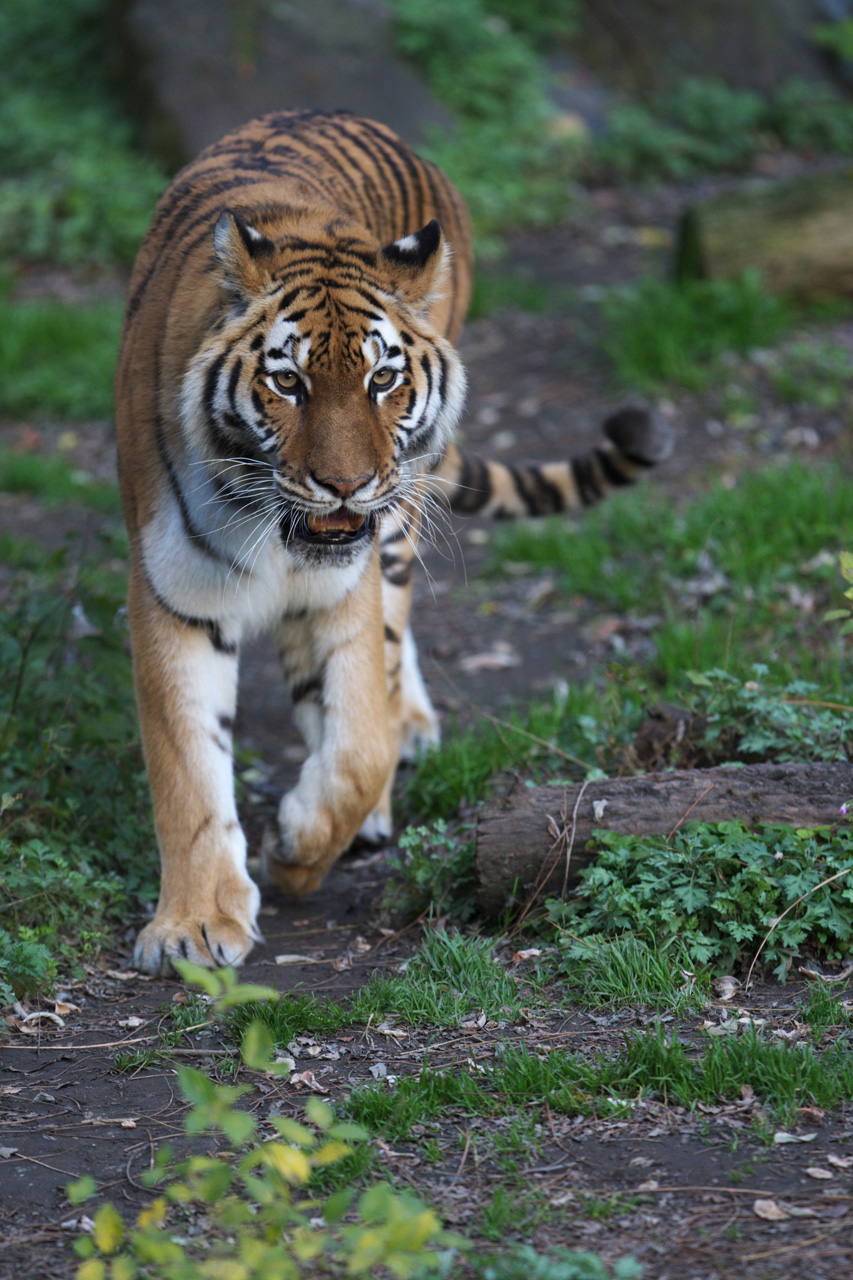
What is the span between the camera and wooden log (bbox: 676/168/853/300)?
7434 mm

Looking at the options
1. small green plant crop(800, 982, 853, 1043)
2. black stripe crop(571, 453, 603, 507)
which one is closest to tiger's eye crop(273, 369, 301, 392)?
small green plant crop(800, 982, 853, 1043)

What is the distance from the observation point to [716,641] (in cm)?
457

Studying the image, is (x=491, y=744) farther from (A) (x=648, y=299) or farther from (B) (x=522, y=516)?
(A) (x=648, y=299)

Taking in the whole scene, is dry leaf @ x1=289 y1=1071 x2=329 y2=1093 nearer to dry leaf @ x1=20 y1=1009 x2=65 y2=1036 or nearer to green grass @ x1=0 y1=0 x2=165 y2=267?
dry leaf @ x1=20 y1=1009 x2=65 y2=1036

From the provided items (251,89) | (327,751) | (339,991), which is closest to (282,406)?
(327,751)

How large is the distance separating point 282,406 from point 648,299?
506 cm

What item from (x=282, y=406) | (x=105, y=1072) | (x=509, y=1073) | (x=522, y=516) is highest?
(x=282, y=406)

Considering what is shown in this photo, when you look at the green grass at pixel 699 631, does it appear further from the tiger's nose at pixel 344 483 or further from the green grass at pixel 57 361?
the green grass at pixel 57 361

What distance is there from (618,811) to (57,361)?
6280mm

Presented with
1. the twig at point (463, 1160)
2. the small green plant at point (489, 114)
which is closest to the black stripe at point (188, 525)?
the twig at point (463, 1160)

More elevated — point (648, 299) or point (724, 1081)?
point (648, 299)

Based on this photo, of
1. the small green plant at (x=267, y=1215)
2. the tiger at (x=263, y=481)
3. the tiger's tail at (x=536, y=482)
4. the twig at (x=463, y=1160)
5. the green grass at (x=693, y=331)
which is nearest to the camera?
the small green plant at (x=267, y=1215)

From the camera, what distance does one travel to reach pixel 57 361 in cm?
842

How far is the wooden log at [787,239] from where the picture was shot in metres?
7.43
